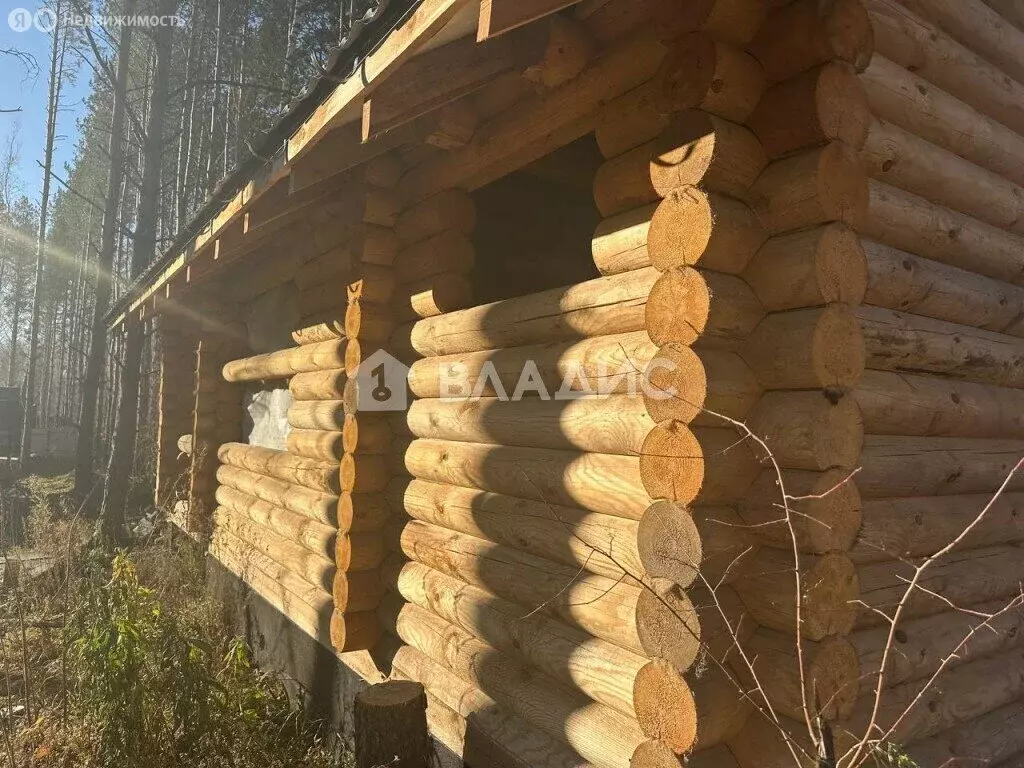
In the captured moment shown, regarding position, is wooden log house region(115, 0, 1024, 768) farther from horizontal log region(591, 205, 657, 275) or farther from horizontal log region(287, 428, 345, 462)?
horizontal log region(287, 428, 345, 462)

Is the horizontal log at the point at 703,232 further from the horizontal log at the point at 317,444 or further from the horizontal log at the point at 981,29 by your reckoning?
the horizontal log at the point at 317,444

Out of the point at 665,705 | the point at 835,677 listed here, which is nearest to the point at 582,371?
the point at 665,705

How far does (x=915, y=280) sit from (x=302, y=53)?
1494cm

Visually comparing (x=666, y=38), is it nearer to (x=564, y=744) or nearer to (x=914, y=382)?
(x=914, y=382)

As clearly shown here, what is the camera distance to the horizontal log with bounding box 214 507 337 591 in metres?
5.20

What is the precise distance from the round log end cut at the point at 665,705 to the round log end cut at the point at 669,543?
321mm

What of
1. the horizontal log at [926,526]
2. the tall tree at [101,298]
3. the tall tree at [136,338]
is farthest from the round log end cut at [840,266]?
the tall tree at [101,298]

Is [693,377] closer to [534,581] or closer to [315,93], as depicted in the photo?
[534,581]

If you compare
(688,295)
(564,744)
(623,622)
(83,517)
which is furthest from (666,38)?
(83,517)

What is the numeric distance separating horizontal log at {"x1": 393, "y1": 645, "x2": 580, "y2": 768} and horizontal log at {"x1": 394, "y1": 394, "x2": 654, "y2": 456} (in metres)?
1.31

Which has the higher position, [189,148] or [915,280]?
[189,148]


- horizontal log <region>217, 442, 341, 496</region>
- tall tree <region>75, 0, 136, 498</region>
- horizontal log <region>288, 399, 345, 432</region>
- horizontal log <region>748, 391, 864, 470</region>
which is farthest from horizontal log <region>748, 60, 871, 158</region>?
tall tree <region>75, 0, 136, 498</region>

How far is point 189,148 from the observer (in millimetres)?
17547

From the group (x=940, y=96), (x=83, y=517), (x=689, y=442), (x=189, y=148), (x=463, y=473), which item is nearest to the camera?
(x=689, y=442)
